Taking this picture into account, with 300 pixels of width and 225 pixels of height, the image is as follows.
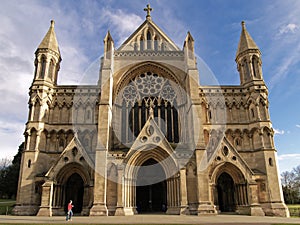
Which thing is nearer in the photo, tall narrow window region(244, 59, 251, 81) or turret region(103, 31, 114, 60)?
turret region(103, 31, 114, 60)

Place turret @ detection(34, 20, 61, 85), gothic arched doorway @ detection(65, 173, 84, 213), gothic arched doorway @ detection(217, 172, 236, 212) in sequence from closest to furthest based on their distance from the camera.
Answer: gothic arched doorway @ detection(217, 172, 236, 212), gothic arched doorway @ detection(65, 173, 84, 213), turret @ detection(34, 20, 61, 85)

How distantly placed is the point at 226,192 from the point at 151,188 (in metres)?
7.75

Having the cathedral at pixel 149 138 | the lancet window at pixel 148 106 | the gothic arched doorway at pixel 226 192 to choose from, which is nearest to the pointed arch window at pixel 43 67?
the cathedral at pixel 149 138

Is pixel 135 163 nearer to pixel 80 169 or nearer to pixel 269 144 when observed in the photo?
pixel 80 169

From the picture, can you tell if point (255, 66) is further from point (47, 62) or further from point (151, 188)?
point (47, 62)

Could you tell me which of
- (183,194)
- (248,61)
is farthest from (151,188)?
(248,61)

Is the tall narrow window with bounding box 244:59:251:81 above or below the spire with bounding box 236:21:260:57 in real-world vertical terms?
below

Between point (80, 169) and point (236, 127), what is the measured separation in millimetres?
16851

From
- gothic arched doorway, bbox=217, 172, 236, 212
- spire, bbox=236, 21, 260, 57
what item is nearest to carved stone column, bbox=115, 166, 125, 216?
gothic arched doorway, bbox=217, 172, 236, 212

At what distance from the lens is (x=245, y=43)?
31.0m

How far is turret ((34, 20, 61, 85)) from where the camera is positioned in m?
28.9

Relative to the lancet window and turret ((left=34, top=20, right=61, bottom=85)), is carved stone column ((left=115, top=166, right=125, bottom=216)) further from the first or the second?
turret ((left=34, top=20, right=61, bottom=85))

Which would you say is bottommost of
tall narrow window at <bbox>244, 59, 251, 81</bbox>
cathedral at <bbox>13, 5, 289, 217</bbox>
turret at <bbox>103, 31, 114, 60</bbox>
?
cathedral at <bbox>13, 5, 289, 217</bbox>

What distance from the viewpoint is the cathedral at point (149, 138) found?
75.6 feet
